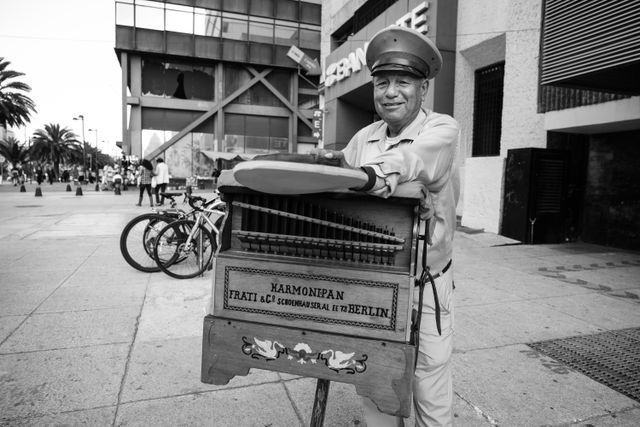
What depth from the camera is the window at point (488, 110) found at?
1023 cm

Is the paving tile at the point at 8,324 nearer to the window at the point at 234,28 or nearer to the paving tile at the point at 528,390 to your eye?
the paving tile at the point at 528,390

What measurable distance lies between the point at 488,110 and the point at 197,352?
9543mm

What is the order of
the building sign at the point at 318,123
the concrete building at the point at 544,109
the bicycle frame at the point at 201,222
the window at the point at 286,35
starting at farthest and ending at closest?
the window at the point at 286,35
the building sign at the point at 318,123
the concrete building at the point at 544,109
the bicycle frame at the point at 201,222

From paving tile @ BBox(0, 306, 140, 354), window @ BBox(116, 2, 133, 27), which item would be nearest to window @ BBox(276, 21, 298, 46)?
window @ BBox(116, 2, 133, 27)

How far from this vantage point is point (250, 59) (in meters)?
29.7

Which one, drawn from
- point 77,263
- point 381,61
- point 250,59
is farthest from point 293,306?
point 250,59

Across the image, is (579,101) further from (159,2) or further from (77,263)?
(159,2)

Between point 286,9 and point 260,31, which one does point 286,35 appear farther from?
point 260,31

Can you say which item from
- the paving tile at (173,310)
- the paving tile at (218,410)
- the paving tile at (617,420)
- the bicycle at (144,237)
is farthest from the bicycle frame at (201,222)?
the paving tile at (617,420)

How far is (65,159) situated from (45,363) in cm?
7146

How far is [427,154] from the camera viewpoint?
4.92 feet

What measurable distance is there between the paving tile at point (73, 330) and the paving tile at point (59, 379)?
138 millimetres

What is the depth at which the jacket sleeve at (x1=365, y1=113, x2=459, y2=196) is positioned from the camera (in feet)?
4.22

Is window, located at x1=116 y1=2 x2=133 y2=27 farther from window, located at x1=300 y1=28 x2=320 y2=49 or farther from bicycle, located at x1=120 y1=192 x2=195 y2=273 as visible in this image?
bicycle, located at x1=120 y1=192 x2=195 y2=273
